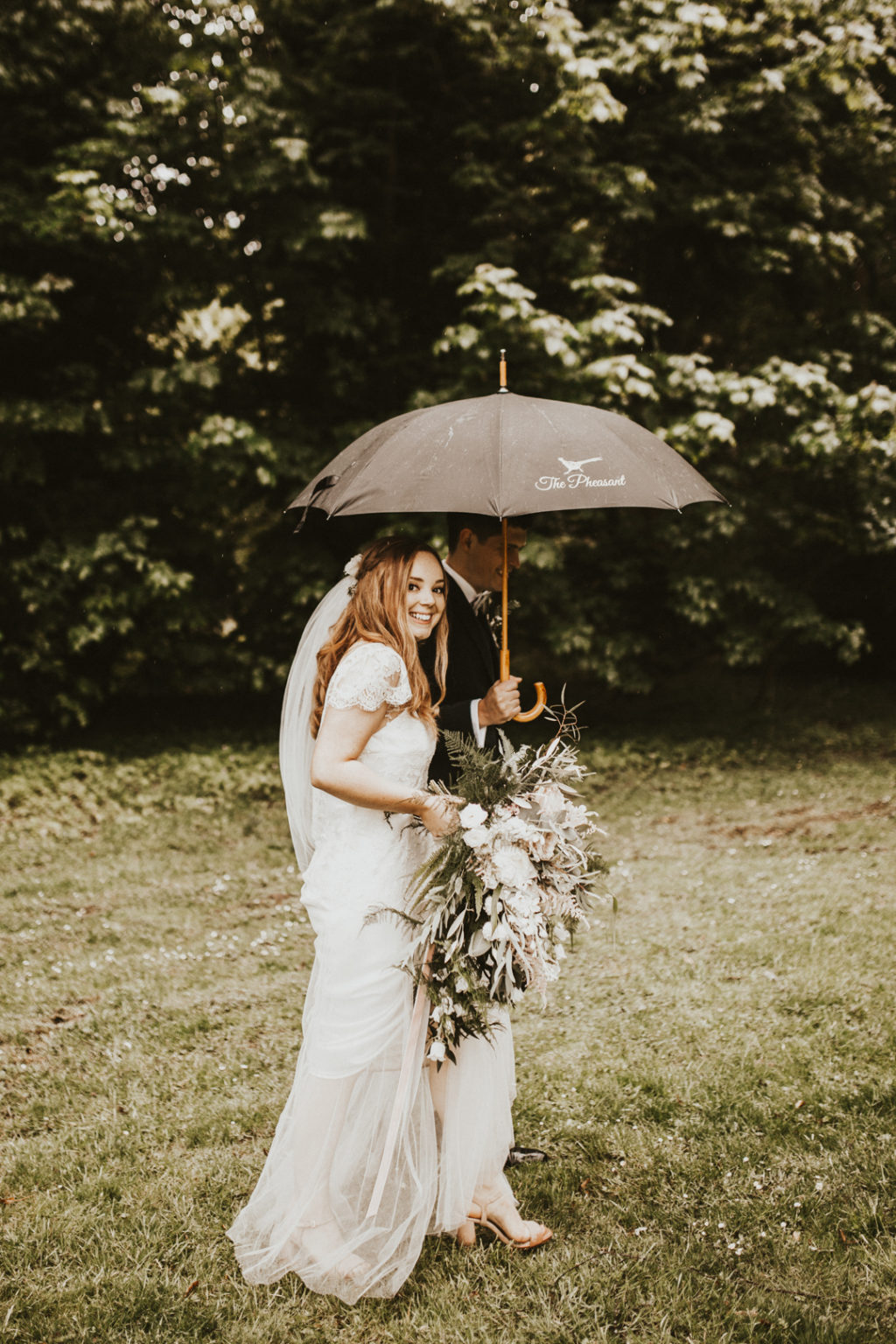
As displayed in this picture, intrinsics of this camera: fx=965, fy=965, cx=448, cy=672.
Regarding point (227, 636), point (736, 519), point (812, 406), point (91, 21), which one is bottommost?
point (227, 636)

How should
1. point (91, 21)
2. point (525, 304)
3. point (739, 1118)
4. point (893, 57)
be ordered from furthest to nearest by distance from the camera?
point (893, 57) → point (91, 21) → point (525, 304) → point (739, 1118)

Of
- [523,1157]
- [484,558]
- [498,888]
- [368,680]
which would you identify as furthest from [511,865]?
[523,1157]

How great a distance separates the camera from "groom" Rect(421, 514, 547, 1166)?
114 inches

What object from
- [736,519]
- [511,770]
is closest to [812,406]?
[736,519]

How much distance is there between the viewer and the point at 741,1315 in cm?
264

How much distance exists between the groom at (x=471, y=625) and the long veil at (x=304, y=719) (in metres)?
0.31

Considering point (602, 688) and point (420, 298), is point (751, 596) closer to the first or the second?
point (602, 688)

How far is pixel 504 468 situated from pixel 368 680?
654 mm

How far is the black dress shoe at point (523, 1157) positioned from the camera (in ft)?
11.1

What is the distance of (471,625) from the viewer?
311 centimetres

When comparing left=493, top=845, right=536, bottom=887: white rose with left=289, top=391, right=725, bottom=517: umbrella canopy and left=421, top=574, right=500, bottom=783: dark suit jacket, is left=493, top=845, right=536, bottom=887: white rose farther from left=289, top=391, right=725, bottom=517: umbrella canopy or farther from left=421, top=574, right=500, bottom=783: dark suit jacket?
left=289, top=391, right=725, bottom=517: umbrella canopy

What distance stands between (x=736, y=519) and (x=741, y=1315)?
827 centimetres

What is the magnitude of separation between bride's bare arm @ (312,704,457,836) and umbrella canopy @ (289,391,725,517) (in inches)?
21.6

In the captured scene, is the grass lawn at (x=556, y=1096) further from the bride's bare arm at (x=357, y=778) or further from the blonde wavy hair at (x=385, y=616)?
the blonde wavy hair at (x=385, y=616)
